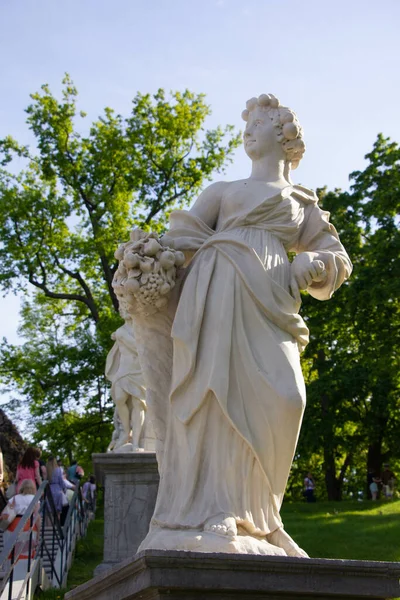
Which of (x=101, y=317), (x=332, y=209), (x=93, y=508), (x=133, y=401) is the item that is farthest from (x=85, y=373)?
(x=133, y=401)

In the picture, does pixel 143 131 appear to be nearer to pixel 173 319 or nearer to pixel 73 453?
pixel 73 453

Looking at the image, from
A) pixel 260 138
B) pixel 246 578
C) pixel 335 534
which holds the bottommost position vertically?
pixel 246 578

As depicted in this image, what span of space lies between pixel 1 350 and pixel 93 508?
9999mm

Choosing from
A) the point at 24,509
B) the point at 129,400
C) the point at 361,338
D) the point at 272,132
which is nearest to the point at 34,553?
the point at 24,509

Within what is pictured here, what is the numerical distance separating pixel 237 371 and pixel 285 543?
0.93 meters

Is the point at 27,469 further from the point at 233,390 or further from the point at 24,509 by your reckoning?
the point at 233,390

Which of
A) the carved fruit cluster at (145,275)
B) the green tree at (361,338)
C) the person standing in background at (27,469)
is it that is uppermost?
the green tree at (361,338)

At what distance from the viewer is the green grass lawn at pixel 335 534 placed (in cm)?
1391

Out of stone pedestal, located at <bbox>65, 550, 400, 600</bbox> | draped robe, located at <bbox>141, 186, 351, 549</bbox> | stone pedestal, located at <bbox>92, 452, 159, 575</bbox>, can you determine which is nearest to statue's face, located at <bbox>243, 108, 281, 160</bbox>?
draped robe, located at <bbox>141, 186, 351, 549</bbox>

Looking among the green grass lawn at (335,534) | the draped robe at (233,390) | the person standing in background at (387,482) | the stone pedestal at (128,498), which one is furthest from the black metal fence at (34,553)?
the person standing in background at (387,482)

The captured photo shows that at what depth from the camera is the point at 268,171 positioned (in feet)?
Result: 20.2

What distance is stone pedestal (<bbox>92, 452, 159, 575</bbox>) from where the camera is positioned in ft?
44.2

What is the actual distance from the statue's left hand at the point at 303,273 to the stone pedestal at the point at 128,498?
820 cm

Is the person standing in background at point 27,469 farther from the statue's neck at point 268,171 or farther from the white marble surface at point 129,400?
the statue's neck at point 268,171
